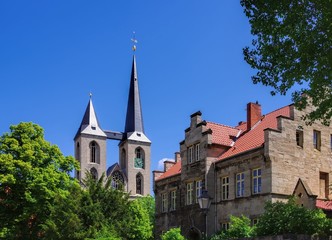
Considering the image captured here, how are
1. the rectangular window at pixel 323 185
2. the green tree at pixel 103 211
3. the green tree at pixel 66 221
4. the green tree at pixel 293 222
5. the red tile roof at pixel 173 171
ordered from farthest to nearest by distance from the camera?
the red tile roof at pixel 173 171
the rectangular window at pixel 323 185
the green tree at pixel 103 211
the green tree at pixel 66 221
the green tree at pixel 293 222

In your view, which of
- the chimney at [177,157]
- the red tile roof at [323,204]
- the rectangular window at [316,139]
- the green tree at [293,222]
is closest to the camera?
the green tree at [293,222]

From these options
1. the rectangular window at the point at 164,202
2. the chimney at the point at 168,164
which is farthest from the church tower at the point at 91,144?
the rectangular window at the point at 164,202

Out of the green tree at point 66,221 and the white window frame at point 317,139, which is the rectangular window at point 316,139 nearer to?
the white window frame at point 317,139

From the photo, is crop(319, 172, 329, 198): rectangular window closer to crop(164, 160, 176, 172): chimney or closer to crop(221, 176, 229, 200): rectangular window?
crop(221, 176, 229, 200): rectangular window

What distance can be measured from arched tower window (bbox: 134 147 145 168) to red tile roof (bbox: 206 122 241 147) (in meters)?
87.9

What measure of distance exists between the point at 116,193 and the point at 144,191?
315 feet

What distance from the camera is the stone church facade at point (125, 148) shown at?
396ft

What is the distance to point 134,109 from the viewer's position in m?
125

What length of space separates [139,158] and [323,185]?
94768mm

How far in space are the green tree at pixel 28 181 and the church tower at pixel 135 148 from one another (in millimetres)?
81168

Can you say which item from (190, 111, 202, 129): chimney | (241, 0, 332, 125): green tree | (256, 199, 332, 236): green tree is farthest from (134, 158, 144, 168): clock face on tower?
(241, 0, 332, 125): green tree

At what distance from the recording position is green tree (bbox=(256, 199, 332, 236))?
20.7 metres

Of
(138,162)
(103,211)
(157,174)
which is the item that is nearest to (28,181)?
(103,211)

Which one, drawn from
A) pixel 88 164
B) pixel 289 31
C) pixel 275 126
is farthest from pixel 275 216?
pixel 88 164
